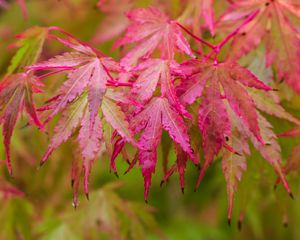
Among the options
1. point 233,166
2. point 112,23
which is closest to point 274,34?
point 233,166

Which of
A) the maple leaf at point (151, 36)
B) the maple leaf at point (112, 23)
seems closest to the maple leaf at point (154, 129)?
the maple leaf at point (151, 36)

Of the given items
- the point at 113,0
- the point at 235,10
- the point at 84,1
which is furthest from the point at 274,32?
the point at 84,1

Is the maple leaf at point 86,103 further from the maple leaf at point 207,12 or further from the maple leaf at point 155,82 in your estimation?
the maple leaf at point 207,12

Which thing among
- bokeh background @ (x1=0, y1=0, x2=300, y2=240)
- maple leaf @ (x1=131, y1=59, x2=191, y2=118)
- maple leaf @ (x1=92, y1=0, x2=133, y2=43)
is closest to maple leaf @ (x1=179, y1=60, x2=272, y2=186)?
maple leaf @ (x1=131, y1=59, x2=191, y2=118)

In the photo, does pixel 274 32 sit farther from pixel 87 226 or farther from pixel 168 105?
pixel 87 226

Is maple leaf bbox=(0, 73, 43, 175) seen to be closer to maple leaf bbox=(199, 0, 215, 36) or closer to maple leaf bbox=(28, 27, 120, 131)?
maple leaf bbox=(28, 27, 120, 131)

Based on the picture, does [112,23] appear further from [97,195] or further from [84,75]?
[84,75]
